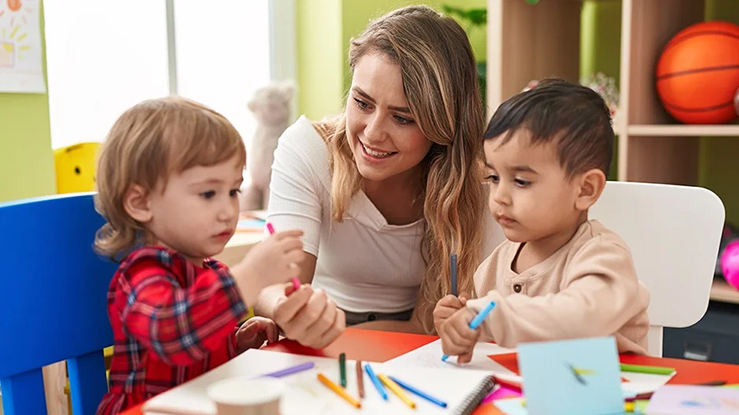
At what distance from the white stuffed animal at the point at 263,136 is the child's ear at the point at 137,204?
5.54 feet

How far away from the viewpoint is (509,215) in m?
1.01

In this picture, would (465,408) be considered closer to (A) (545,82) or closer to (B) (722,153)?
(A) (545,82)

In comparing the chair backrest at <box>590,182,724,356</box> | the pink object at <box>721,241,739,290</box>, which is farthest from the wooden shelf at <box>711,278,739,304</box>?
the chair backrest at <box>590,182,724,356</box>

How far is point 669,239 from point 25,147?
64.2 inches

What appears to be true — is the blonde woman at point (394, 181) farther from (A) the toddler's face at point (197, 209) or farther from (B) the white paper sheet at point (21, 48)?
(B) the white paper sheet at point (21, 48)

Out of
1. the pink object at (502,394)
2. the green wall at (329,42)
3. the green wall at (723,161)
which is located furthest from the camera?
the green wall at (329,42)

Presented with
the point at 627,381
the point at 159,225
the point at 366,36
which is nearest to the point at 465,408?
Result: the point at 627,381

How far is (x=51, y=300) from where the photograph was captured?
98cm

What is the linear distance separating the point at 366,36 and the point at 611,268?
671 millimetres

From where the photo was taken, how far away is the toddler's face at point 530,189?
3.21ft

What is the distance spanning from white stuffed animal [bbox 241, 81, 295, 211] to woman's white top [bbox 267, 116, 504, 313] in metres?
1.10

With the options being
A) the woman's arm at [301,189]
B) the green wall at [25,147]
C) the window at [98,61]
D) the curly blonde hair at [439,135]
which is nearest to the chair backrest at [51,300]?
the woman's arm at [301,189]

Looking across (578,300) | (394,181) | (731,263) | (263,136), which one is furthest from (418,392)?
(263,136)

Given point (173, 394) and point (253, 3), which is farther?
point (253, 3)
